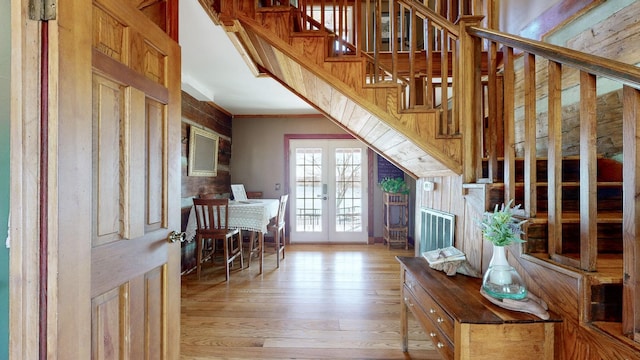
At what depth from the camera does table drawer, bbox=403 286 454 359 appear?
123cm

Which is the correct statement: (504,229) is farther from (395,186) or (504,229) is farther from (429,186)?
(395,186)

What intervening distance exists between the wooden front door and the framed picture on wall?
8.24 feet

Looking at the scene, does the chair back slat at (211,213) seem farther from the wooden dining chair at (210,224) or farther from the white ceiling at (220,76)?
the white ceiling at (220,76)

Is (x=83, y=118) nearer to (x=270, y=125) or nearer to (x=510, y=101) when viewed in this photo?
(x=510, y=101)

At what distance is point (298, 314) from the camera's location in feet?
8.08

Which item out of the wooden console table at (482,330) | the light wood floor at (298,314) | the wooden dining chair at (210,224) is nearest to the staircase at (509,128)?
the wooden console table at (482,330)

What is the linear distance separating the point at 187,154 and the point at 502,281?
360 cm

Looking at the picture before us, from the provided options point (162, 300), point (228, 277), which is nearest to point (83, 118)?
point (162, 300)

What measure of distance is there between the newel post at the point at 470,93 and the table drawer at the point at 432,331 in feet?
2.67

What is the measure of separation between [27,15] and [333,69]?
4.74 feet

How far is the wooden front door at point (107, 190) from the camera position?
32.2 inches

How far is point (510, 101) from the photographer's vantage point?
1488mm

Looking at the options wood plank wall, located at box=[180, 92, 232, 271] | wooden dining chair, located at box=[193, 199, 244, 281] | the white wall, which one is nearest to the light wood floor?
wooden dining chair, located at box=[193, 199, 244, 281]

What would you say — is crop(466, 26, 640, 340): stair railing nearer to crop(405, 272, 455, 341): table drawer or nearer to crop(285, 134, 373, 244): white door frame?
crop(405, 272, 455, 341): table drawer
